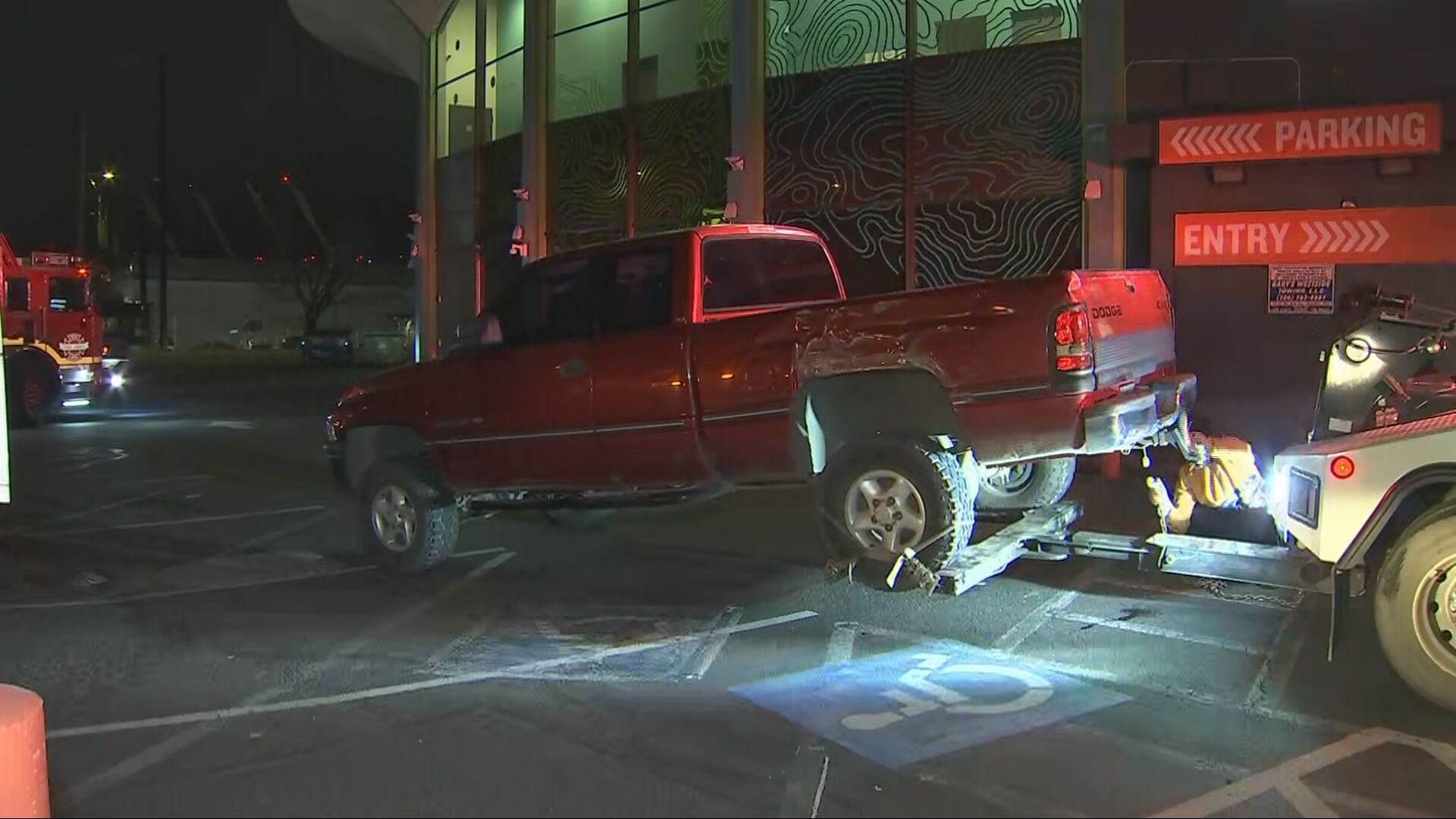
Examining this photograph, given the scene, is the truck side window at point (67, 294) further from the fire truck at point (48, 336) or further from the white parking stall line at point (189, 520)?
the white parking stall line at point (189, 520)

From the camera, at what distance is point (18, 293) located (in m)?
22.0

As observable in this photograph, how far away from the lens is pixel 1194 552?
20.9ft

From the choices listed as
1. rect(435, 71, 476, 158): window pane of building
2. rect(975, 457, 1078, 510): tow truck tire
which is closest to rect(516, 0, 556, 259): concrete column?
rect(435, 71, 476, 158): window pane of building

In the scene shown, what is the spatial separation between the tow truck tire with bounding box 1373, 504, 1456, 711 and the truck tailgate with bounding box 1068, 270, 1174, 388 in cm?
165

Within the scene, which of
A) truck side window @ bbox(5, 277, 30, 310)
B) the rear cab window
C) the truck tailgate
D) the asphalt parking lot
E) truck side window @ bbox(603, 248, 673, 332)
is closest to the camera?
the asphalt parking lot

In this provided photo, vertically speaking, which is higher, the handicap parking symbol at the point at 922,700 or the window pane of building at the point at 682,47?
the window pane of building at the point at 682,47

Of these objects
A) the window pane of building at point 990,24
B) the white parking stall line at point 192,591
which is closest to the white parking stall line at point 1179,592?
the white parking stall line at point 192,591

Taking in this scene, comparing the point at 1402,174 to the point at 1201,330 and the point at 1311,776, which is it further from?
the point at 1311,776

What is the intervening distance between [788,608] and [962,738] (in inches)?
98.2

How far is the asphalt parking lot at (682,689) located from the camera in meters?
4.67

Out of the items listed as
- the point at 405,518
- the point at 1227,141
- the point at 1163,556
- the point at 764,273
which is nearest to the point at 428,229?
the point at 405,518

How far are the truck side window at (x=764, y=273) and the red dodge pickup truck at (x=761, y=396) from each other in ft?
0.05

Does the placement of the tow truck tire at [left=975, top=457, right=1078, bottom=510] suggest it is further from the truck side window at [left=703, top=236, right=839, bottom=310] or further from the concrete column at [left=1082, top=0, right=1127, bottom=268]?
the concrete column at [left=1082, top=0, right=1127, bottom=268]

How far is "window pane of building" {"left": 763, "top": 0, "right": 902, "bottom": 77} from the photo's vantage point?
13.9m
